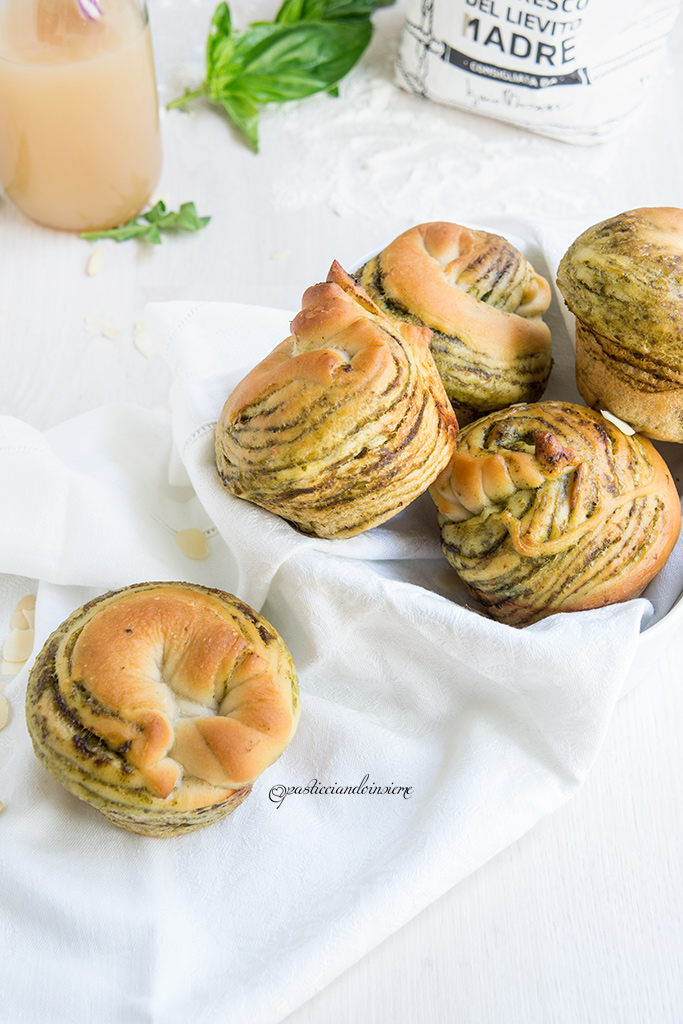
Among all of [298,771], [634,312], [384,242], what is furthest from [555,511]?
[384,242]

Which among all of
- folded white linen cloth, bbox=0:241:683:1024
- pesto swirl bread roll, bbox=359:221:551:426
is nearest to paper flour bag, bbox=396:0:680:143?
pesto swirl bread roll, bbox=359:221:551:426

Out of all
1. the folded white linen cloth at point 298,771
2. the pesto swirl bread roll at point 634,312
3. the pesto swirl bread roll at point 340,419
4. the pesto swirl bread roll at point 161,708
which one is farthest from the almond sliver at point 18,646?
the pesto swirl bread roll at point 634,312

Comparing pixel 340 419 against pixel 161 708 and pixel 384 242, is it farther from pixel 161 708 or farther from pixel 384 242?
pixel 384 242

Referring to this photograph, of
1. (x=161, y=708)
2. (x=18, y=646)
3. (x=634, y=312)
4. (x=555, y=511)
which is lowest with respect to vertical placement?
(x=18, y=646)

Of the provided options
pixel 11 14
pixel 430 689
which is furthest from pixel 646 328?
pixel 11 14

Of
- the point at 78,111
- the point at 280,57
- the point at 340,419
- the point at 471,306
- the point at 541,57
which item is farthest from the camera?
the point at 280,57

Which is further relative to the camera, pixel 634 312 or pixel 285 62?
pixel 285 62
